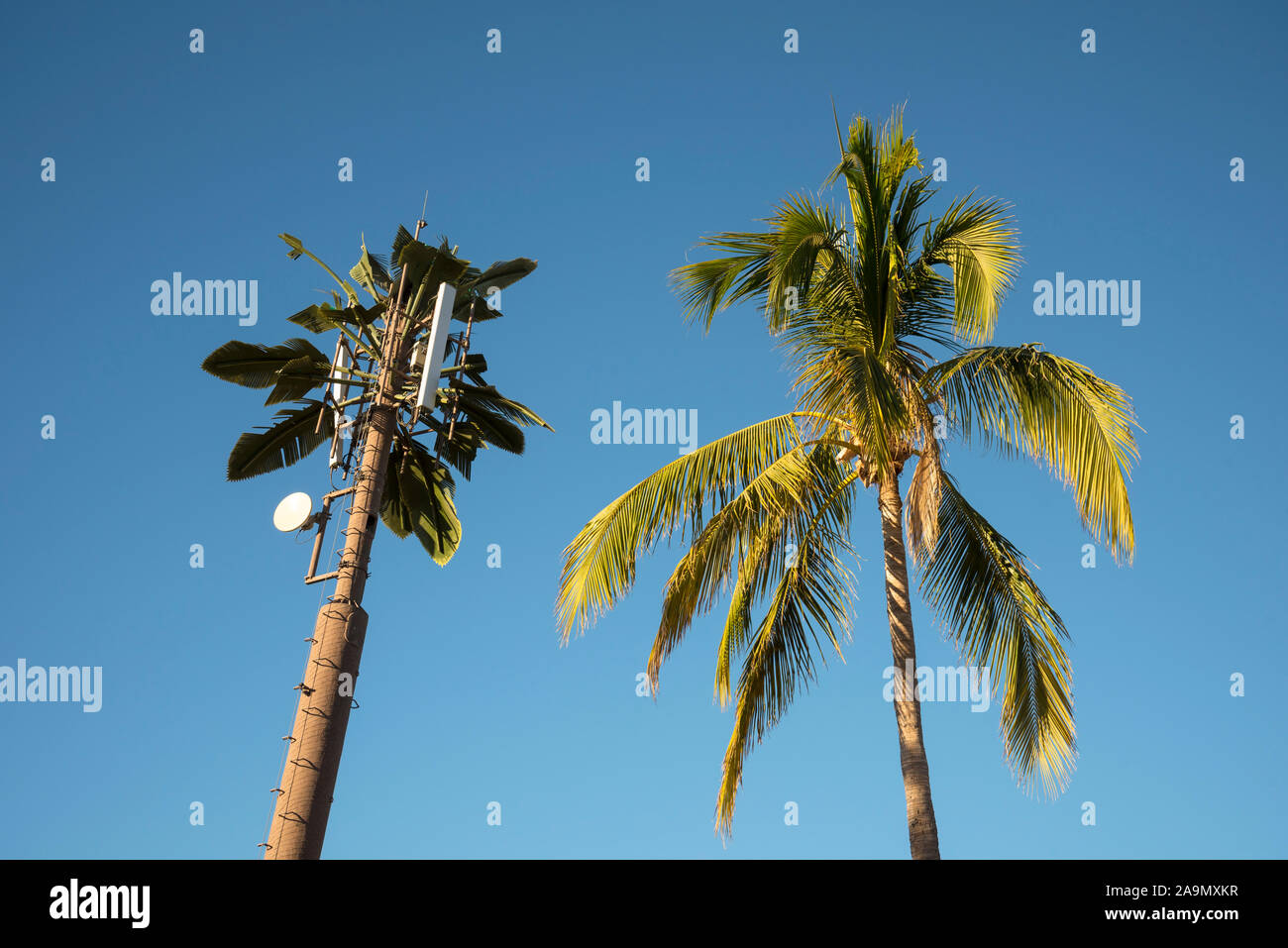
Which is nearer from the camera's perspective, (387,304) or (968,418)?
(968,418)

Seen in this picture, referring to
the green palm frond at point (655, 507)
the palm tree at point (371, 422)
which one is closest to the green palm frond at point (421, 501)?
the palm tree at point (371, 422)

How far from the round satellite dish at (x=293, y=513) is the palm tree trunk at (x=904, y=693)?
698 centimetres

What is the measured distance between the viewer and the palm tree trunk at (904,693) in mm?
9492

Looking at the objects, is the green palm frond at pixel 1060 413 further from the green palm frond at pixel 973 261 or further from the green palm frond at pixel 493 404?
the green palm frond at pixel 493 404

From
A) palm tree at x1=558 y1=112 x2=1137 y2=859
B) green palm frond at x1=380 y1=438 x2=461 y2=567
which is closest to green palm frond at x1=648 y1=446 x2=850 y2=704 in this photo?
palm tree at x1=558 y1=112 x2=1137 y2=859

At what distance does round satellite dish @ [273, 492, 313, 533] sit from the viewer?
523 inches

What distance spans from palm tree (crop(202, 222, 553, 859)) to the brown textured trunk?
1cm

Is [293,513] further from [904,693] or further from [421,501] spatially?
[904,693]

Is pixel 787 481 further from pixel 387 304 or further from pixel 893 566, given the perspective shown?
pixel 387 304

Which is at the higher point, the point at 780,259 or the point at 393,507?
the point at 780,259

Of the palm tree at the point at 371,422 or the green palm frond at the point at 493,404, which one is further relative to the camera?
the green palm frond at the point at 493,404
